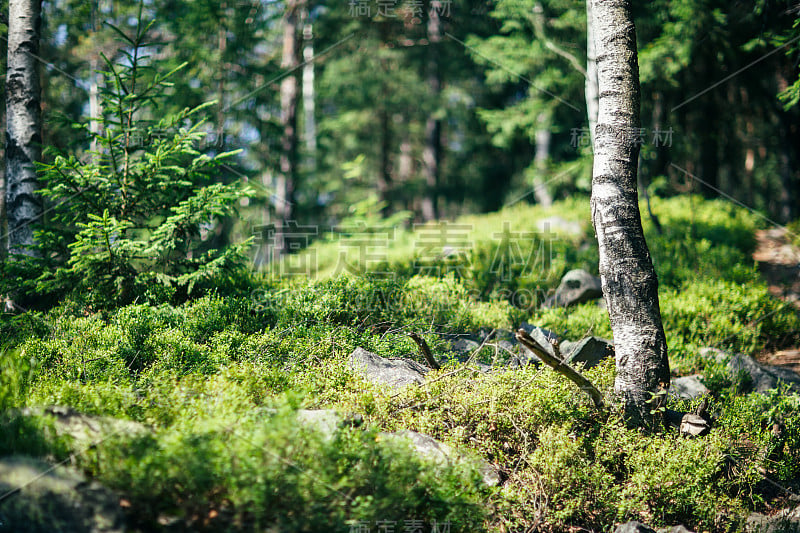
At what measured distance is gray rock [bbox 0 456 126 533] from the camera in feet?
8.81

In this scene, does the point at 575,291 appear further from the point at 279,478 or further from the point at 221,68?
the point at 221,68

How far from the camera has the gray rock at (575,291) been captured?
7762 millimetres

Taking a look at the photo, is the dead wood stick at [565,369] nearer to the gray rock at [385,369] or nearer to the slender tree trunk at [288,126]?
the gray rock at [385,369]

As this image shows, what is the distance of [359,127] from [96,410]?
1859 cm

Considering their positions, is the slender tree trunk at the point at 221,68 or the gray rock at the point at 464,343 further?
the slender tree trunk at the point at 221,68

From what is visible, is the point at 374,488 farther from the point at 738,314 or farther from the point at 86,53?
the point at 86,53

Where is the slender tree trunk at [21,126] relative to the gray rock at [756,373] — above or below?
above

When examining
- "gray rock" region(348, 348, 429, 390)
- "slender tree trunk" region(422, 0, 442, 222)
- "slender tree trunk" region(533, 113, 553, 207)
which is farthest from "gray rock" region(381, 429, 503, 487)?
"slender tree trunk" region(422, 0, 442, 222)

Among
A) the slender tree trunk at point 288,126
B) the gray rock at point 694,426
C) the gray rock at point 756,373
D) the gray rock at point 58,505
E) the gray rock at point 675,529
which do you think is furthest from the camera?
the slender tree trunk at point 288,126

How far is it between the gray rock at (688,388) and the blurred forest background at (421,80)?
3989mm

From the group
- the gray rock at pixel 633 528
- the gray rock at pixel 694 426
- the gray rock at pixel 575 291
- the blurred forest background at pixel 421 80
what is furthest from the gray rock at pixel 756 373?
the blurred forest background at pixel 421 80

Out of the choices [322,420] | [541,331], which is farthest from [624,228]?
[322,420]

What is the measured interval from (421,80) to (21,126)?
546 inches

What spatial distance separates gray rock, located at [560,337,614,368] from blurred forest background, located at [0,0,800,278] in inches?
168
